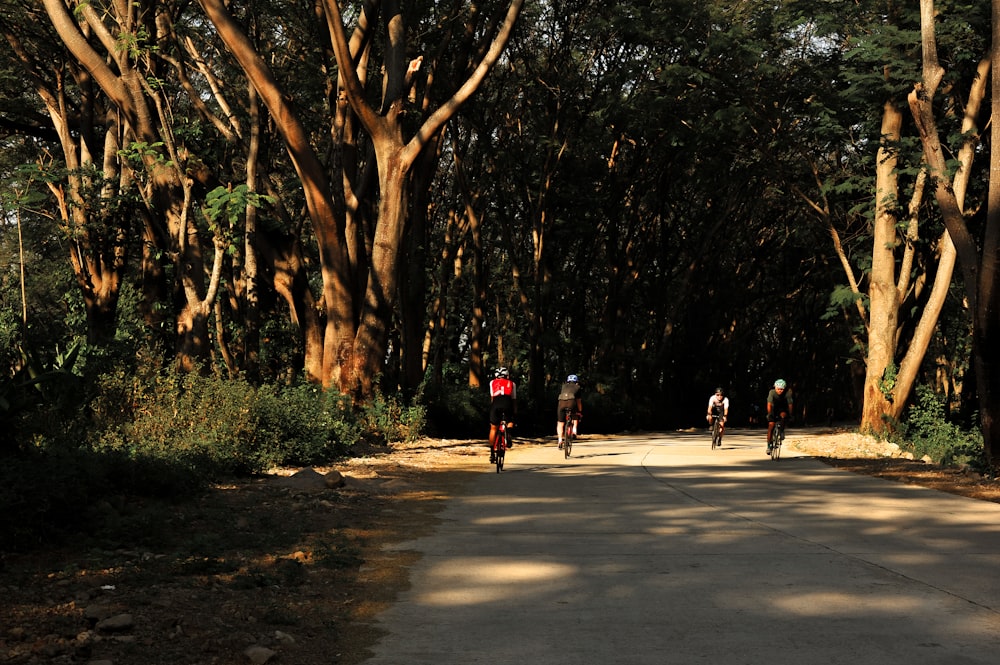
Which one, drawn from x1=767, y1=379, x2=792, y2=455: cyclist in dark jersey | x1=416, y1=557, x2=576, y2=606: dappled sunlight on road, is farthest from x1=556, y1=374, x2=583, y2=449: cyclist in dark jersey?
x1=416, y1=557, x2=576, y2=606: dappled sunlight on road

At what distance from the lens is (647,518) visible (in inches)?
530

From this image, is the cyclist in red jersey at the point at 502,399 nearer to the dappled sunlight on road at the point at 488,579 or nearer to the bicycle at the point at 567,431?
the bicycle at the point at 567,431

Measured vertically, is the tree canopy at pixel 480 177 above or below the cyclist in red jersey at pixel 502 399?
above

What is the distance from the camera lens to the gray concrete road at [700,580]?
23.1 ft

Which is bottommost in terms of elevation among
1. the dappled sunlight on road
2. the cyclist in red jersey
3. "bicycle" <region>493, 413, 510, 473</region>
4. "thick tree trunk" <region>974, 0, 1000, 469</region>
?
the dappled sunlight on road

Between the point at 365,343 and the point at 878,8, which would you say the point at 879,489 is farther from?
the point at 878,8

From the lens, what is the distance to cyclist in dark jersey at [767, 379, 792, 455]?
25.0 metres

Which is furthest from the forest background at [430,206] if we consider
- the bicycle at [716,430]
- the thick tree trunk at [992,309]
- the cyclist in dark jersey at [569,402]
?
the bicycle at [716,430]

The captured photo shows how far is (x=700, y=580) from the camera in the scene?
9297 millimetres

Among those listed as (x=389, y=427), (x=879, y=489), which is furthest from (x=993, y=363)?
(x=389, y=427)

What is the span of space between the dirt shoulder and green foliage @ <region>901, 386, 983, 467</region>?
634 inches

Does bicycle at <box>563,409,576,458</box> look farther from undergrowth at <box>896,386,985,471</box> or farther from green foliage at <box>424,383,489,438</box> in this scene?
undergrowth at <box>896,386,985,471</box>

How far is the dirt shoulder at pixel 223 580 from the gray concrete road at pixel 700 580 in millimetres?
413

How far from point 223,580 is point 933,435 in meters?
23.8
